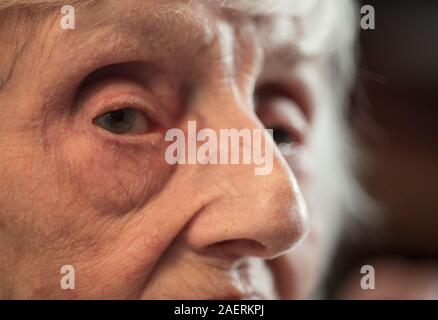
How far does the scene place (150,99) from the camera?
670 mm

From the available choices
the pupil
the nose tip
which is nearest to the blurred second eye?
the pupil

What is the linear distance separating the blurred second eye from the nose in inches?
3.1

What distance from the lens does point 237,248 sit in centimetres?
67

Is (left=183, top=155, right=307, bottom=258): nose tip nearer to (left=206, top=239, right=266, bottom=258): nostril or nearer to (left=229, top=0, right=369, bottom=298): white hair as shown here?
(left=206, top=239, right=266, bottom=258): nostril

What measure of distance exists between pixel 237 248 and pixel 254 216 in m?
0.06

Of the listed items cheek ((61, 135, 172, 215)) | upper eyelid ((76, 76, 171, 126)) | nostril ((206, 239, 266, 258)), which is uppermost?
upper eyelid ((76, 76, 171, 126))

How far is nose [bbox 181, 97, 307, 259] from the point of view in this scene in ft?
2.06

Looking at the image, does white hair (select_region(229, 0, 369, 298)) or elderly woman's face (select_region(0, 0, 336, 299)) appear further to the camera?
white hair (select_region(229, 0, 369, 298))

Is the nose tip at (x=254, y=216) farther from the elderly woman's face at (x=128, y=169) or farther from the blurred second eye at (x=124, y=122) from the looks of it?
the blurred second eye at (x=124, y=122)

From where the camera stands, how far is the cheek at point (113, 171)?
0.64 m

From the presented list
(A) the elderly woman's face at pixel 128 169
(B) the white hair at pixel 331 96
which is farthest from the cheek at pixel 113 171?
(B) the white hair at pixel 331 96

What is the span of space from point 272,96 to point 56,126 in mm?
296
